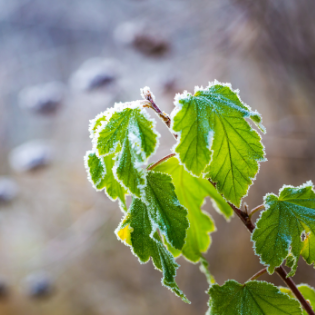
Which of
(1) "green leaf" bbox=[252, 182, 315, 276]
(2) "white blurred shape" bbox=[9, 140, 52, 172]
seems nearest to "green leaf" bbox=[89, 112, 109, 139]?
(1) "green leaf" bbox=[252, 182, 315, 276]

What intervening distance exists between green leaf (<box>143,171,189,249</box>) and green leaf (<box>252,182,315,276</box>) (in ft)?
0.41

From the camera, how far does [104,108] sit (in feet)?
8.84

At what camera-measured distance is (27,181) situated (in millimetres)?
2797

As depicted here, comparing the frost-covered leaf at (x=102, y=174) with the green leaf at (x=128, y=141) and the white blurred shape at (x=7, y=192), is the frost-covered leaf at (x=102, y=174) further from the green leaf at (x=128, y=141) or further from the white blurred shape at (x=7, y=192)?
the white blurred shape at (x=7, y=192)

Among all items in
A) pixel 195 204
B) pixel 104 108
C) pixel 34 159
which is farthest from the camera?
pixel 104 108

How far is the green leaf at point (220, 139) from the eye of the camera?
1.41ft

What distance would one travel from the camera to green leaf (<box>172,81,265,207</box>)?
431 mm

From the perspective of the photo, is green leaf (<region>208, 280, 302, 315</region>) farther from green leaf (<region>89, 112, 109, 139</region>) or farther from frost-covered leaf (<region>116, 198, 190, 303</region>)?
green leaf (<region>89, 112, 109, 139</region>)

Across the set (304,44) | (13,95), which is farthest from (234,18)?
(13,95)

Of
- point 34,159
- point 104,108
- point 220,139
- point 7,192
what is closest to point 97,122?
point 220,139

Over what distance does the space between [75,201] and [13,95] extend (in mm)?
1143

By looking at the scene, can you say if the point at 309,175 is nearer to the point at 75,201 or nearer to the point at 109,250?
the point at 109,250

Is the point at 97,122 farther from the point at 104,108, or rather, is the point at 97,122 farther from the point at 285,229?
the point at 104,108

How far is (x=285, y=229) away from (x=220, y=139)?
0.19 metres
